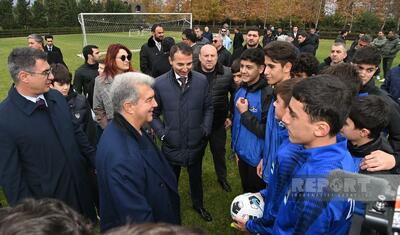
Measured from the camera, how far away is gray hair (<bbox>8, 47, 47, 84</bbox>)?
10.1ft

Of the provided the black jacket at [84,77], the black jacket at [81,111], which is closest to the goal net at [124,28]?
the black jacket at [84,77]

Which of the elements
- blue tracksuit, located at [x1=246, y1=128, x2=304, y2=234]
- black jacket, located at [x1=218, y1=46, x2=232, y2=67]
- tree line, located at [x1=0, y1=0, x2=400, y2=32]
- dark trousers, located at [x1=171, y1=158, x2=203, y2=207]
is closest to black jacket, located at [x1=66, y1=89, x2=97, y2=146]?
dark trousers, located at [x1=171, y1=158, x2=203, y2=207]

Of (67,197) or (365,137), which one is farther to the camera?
(67,197)

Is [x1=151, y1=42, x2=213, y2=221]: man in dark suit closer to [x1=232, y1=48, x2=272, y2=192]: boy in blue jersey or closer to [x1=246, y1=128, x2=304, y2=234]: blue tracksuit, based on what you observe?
[x1=232, y1=48, x2=272, y2=192]: boy in blue jersey

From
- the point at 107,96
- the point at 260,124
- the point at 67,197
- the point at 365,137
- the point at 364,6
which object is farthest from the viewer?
the point at 364,6

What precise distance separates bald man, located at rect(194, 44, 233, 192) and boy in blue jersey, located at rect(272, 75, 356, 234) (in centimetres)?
285

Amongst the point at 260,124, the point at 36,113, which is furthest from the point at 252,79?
the point at 36,113

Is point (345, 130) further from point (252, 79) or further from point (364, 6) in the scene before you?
point (364, 6)

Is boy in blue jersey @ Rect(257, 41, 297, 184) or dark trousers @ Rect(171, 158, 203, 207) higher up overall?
boy in blue jersey @ Rect(257, 41, 297, 184)

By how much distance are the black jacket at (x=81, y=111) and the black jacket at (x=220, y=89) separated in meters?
1.80

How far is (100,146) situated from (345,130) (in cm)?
195

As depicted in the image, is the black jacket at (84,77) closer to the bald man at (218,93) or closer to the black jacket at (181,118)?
the bald man at (218,93)

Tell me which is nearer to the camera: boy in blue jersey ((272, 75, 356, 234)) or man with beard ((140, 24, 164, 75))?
boy in blue jersey ((272, 75, 356, 234))

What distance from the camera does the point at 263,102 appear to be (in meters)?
3.78
